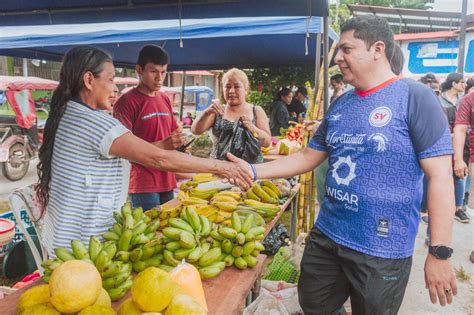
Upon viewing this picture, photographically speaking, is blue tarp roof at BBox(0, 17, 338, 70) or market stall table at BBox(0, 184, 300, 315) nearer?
market stall table at BBox(0, 184, 300, 315)

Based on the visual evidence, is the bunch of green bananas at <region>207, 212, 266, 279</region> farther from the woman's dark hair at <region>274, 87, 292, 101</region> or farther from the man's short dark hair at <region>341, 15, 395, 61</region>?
the woman's dark hair at <region>274, 87, 292, 101</region>

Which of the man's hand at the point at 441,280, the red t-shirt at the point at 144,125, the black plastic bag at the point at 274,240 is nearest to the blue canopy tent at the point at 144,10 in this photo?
the red t-shirt at the point at 144,125

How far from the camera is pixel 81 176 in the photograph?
2.07 meters

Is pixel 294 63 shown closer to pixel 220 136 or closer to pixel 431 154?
pixel 220 136

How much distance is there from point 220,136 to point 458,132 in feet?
11.0

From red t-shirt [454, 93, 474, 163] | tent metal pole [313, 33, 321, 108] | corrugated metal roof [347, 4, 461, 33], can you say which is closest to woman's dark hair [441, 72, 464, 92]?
red t-shirt [454, 93, 474, 163]

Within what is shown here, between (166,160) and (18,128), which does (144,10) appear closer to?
(166,160)

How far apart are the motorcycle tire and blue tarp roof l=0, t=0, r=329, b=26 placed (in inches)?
201

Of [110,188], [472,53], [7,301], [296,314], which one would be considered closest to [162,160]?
[110,188]

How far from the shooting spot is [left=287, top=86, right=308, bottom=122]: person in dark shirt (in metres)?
9.57

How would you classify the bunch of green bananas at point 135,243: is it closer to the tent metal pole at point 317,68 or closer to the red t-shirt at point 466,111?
the tent metal pole at point 317,68

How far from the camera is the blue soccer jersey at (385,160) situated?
1857 mm

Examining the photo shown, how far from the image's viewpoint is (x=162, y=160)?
211 centimetres

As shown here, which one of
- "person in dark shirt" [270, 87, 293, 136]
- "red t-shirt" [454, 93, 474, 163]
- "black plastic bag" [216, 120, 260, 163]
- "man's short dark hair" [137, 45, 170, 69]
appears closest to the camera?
"man's short dark hair" [137, 45, 170, 69]
